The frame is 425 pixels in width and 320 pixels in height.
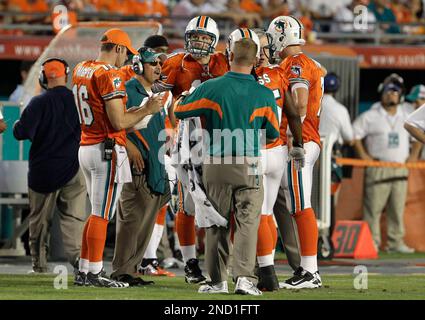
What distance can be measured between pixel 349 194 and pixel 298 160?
23.5ft

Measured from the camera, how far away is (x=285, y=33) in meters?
11.9

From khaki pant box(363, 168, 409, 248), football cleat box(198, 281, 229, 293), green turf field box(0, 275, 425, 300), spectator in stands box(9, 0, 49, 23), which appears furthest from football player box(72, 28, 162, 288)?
spectator in stands box(9, 0, 49, 23)

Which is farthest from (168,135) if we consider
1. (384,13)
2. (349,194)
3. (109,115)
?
(384,13)

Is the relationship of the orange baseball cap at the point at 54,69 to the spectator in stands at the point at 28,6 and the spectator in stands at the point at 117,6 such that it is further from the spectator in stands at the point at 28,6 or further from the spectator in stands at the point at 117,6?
the spectator in stands at the point at 117,6

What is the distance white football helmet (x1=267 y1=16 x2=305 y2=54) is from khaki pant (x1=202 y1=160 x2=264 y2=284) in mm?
1857

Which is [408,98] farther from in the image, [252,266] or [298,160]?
[252,266]

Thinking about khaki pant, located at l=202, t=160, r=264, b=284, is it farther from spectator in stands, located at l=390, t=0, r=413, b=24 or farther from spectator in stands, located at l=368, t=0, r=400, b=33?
spectator in stands, located at l=390, t=0, r=413, b=24

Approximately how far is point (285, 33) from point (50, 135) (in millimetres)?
3423

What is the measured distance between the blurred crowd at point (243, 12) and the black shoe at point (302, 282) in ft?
30.3

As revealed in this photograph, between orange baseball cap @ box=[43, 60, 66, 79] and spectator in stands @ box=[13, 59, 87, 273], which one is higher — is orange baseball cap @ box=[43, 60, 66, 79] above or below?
above

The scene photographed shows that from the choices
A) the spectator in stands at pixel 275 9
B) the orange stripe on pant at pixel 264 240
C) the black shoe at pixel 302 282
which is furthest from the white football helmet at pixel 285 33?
the spectator in stands at pixel 275 9

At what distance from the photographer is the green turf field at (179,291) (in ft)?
34.1

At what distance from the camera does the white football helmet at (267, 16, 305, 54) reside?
38.8 feet

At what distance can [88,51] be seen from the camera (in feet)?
52.6
